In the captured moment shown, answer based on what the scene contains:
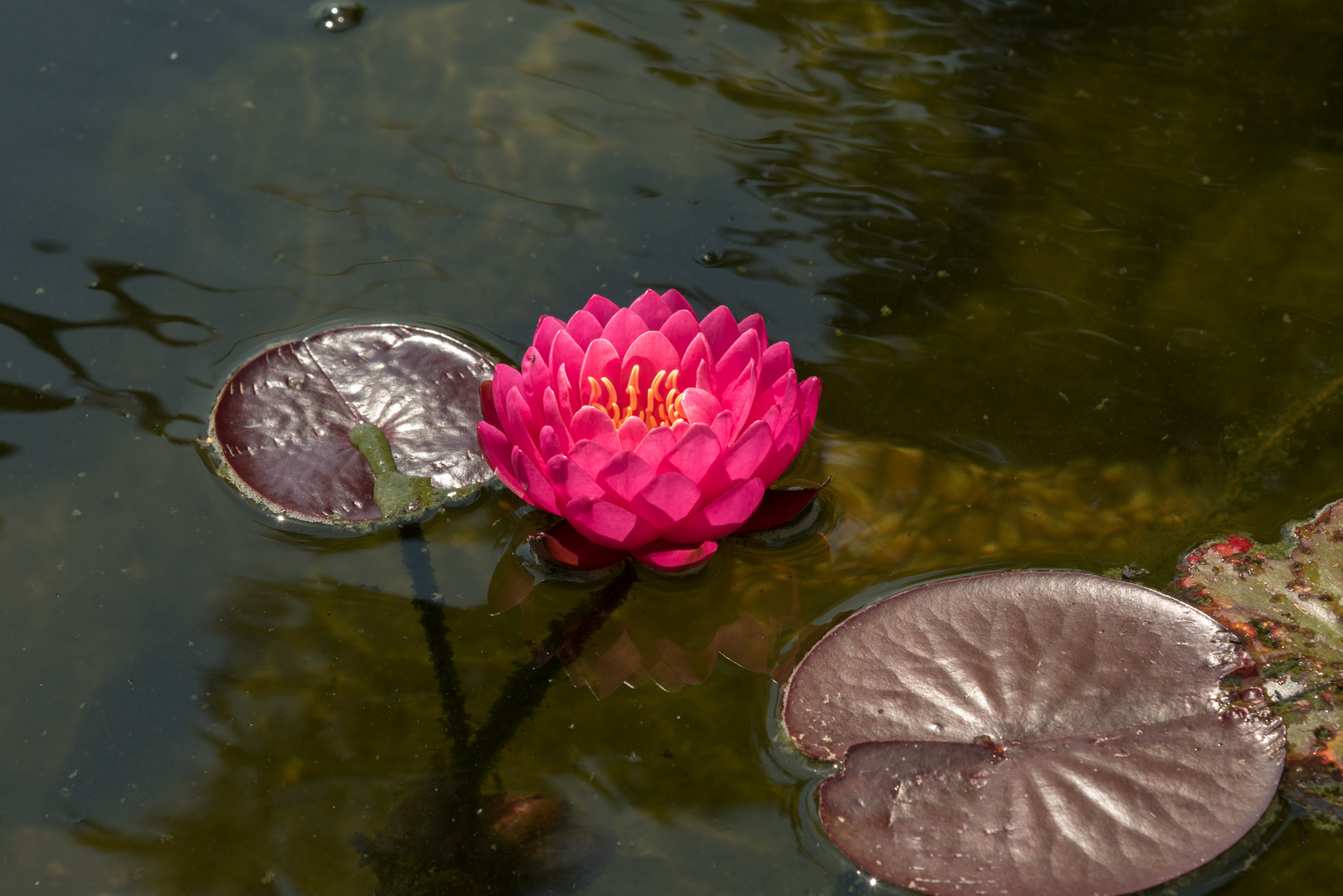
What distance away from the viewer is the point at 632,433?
5.78 feet

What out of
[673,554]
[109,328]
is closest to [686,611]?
[673,554]

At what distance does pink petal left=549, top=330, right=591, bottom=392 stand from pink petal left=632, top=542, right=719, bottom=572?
0.36 m

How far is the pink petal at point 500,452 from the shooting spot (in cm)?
182

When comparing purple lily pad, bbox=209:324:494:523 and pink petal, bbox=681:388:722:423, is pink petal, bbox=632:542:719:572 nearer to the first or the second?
pink petal, bbox=681:388:722:423

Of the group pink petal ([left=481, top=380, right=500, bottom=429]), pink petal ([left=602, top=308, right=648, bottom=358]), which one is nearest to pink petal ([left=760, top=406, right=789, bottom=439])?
pink petal ([left=602, top=308, right=648, bottom=358])

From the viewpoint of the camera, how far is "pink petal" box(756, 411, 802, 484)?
1.83 meters

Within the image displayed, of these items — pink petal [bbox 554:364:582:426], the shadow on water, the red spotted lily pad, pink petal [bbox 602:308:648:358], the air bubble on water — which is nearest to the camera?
the red spotted lily pad

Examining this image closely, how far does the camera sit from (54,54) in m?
2.91

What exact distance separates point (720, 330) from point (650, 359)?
0.17 m

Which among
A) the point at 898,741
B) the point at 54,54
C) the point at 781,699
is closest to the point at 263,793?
the point at 781,699

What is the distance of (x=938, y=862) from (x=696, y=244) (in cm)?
169

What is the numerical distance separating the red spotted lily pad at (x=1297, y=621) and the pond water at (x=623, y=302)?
0.09 metres

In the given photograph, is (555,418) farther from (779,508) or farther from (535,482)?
(779,508)

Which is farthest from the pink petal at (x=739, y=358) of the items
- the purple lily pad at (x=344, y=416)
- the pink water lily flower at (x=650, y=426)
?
the purple lily pad at (x=344, y=416)
